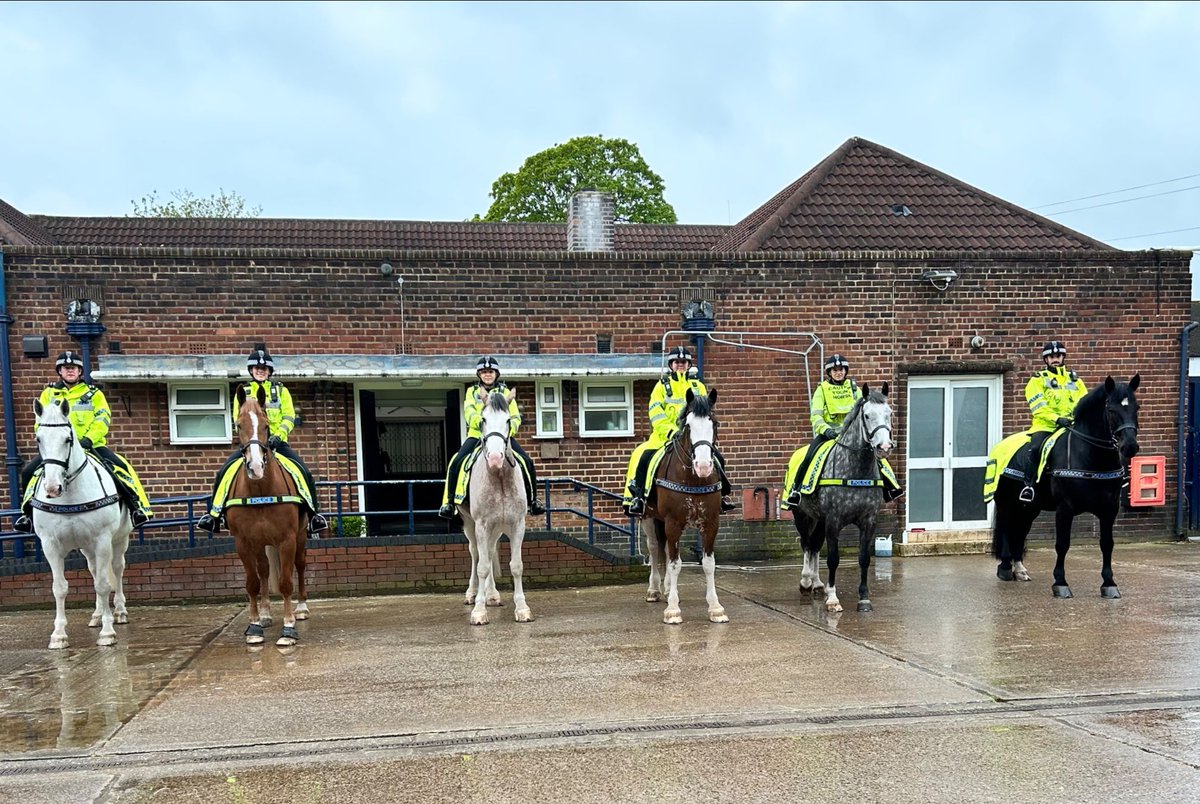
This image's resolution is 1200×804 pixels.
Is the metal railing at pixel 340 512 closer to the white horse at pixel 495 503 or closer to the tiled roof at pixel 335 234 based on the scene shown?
the white horse at pixel 495 503

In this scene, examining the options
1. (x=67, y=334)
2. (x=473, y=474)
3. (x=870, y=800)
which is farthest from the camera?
(x=67, y=334)

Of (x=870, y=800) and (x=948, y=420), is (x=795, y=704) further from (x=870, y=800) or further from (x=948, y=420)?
(x=948, y=420)

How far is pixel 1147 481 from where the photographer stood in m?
12.2

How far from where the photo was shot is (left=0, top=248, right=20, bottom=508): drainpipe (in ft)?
33.8

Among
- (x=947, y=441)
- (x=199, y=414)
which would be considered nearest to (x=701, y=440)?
(x=947, y=441)

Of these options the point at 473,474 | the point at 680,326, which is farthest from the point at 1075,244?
the point at 473,474

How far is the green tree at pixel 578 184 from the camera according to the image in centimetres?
3222

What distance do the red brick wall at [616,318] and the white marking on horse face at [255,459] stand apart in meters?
3.76

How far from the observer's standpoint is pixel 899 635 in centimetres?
739

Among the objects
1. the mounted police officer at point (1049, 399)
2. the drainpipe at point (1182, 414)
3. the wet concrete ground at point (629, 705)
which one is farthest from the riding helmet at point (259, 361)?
the drainpipe at point (1182, 414)

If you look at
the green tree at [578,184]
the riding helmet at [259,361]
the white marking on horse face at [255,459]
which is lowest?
the white marking on horse face at [255,459]

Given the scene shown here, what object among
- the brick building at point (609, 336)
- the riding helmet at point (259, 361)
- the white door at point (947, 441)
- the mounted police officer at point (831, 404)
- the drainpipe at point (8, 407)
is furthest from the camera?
the white door at point (947, 441)

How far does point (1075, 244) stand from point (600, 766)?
1194 cm

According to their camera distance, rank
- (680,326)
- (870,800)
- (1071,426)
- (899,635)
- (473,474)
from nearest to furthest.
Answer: (870,800), (899,635), (473,474), (1071,426), (680,326)
